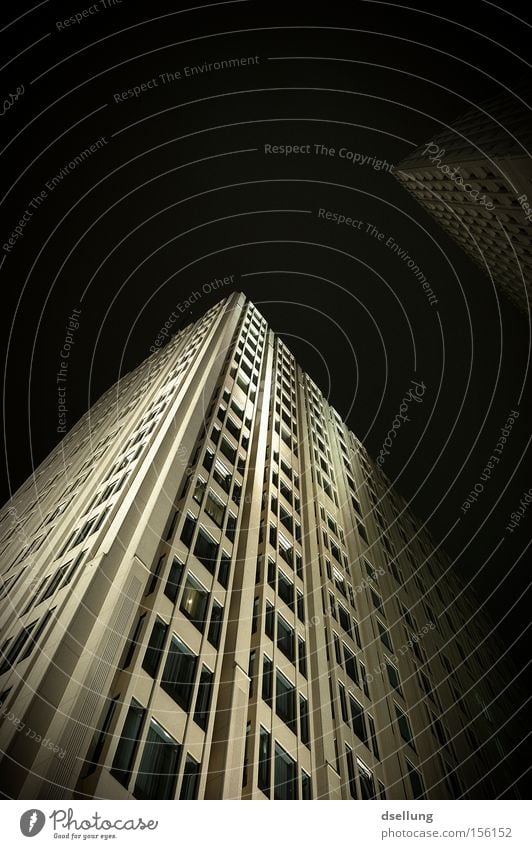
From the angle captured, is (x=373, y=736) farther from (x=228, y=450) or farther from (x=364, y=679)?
(x=228, y=450)

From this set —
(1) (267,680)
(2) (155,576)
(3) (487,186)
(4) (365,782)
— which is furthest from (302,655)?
(3) (487,186)

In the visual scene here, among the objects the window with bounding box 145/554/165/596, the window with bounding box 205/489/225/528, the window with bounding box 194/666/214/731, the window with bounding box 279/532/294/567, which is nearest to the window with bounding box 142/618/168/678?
the window with bounding box 145/554/165/596

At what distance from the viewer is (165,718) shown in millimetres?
13859

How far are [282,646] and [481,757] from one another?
1939cm

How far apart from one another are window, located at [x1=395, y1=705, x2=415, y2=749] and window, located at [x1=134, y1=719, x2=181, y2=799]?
15.0 metres

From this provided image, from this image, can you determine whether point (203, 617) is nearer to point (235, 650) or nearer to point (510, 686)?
point (235, 650)

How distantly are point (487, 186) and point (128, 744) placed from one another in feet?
123

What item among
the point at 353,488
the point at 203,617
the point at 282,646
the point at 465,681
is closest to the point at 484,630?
the point at 465,681

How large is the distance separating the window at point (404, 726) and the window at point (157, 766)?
15017 mm

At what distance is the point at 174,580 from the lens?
689 inches

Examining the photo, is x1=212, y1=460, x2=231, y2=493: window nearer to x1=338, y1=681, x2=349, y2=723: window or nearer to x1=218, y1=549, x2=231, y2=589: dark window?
x1=218, y1=549, x2=231, y2=589: dark window

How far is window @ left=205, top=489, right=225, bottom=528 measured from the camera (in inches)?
862

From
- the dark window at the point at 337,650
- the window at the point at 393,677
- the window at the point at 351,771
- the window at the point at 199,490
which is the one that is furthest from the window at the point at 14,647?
the window at the point at 393,677

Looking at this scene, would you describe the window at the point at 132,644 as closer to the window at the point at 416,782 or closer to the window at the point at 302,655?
the window at the point at 302,655
